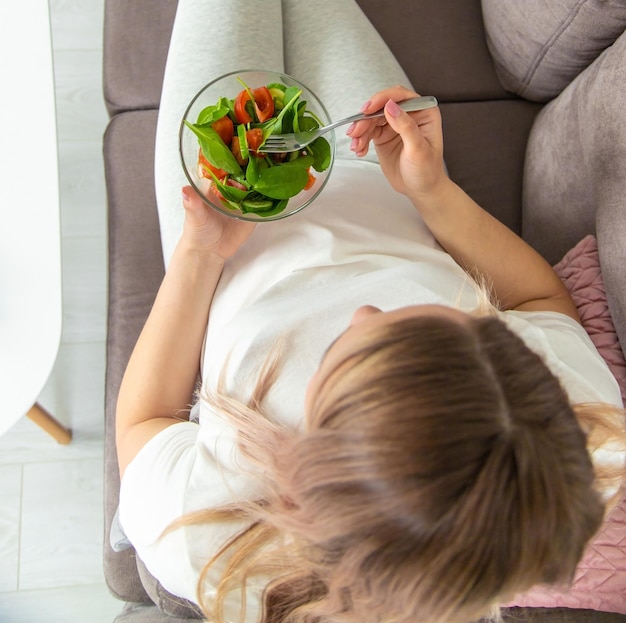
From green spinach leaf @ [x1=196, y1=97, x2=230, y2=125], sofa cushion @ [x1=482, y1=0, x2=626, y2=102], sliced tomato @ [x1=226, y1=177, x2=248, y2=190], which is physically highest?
sofa cushion @ [x1=482, y1=0, x2=626, y2=102]

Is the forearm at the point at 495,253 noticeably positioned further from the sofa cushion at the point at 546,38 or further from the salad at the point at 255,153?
the sofa cushion at the point at 546,38

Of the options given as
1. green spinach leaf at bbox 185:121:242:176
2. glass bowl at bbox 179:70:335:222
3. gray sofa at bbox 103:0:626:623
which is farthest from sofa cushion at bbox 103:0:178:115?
green spinach leaf at bbox 185:121:242:176

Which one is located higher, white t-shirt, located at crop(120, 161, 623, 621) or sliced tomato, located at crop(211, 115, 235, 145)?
sliced tomato, located at crop(211, 115, 235, 145)

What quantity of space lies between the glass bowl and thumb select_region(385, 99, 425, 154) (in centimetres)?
9

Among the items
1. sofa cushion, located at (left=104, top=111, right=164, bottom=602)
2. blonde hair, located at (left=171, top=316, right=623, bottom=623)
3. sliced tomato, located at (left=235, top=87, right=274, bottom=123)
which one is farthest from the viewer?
sofa cushion, located at (left=104, top=111, right=164, bottom=602)

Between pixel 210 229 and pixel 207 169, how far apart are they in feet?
0.29

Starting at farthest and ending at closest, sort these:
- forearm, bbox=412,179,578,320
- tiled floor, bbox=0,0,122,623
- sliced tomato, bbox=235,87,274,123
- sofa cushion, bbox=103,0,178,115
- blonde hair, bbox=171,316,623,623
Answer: tiled floor, bbox=0,0,122,623 → sofa cushion, bbox=103,0,178,115 → forearm, bbox=412,179,578,320 → sliced tomato, bbox=235,87,274,123 → blonde hair, bbox=171,316,623,623

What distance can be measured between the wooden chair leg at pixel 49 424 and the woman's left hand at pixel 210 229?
0.55 m

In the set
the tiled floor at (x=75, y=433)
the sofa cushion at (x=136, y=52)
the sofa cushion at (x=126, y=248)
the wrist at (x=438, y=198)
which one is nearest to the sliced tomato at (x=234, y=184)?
the wrist at (x=438, y=198)

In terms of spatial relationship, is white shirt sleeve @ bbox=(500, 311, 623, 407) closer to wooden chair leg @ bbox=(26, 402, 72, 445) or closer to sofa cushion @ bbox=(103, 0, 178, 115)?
sofa cushion @ bbox=(103, 0, 178, 115)

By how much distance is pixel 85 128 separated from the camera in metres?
1.48

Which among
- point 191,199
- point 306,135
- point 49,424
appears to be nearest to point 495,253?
point 306,135

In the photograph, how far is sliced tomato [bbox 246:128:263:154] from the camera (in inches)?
27.8

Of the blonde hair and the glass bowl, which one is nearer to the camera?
the blonde hair
